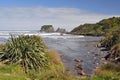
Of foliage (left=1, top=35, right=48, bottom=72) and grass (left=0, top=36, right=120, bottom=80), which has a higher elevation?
foliage (left=1, top=35, right=48, bottom=72)

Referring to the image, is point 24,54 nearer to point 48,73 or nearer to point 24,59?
point 24,59

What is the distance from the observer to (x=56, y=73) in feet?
63.4

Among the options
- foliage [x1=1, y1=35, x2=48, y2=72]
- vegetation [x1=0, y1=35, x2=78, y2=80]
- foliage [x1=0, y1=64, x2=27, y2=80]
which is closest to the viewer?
foliage [x1=0, y1=64, x2=27, y2=80]

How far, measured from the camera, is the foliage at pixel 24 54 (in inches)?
939

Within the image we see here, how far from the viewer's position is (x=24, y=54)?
24219mm

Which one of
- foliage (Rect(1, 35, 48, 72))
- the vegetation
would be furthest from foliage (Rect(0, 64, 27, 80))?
foliage (Rect(1, 35, 48, 72))

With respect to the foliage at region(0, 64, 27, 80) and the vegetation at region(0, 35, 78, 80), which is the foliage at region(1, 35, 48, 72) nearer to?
the vegetation at region(0, 35, 78, 80)

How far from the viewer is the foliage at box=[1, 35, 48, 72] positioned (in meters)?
23.8

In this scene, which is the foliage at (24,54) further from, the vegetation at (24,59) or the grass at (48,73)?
the grass at (48,73)

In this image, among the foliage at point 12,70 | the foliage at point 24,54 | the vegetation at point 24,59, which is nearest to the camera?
the foliage at point 12,70

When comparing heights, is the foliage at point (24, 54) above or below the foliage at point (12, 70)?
above

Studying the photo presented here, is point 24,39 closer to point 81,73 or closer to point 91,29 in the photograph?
point 81,73

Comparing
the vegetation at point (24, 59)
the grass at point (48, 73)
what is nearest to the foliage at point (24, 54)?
the vegetation at point (24, 59)

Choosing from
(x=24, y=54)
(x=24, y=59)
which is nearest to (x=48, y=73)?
(x=24, y=59)
